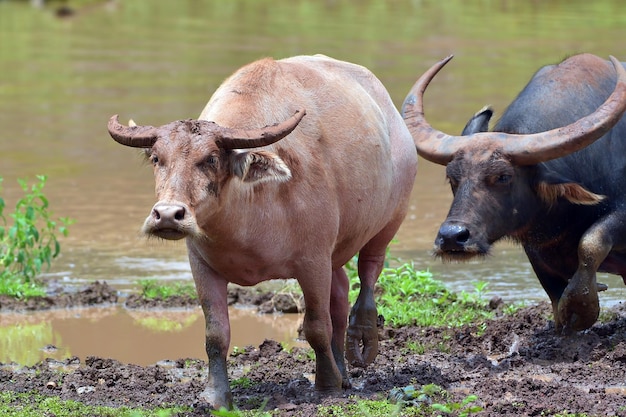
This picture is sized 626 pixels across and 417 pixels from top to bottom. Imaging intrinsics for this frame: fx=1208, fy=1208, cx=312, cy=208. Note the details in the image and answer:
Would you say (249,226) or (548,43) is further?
(548,43)

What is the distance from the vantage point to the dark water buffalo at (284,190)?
5520 mm

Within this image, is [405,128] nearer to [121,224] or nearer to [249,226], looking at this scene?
[249,226]

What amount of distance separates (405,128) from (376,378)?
1.76 metres

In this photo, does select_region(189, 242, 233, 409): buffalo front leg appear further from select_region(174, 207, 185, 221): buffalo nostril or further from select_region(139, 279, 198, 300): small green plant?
select_region(139, 279, 198, 300): small green plant

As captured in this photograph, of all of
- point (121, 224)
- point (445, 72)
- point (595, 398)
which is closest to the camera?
point (595, 398)

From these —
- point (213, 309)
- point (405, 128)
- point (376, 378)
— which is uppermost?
point (405, 128)

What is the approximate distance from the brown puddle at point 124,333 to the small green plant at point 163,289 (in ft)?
0.71

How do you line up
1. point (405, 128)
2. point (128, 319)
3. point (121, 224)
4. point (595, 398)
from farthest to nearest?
point (121, 224) < point (128, 319) < point (405, 128) < point (595, 398)

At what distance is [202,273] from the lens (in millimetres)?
6066

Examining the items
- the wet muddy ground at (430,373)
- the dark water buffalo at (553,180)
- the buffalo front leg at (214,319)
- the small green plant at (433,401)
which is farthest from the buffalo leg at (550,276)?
the buffalo front leg at (214,319)

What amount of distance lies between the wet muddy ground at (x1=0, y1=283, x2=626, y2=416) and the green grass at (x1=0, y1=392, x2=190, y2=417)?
8.6 inches

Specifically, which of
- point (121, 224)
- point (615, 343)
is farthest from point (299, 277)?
point (121, 224)

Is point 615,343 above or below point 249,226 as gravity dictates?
below

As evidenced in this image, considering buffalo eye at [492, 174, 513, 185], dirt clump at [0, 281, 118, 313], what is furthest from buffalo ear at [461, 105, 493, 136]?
dirt clump at [0, 281, 118, 313]
